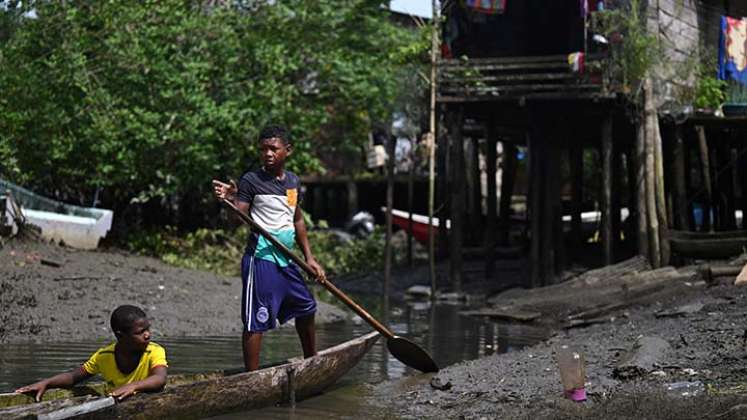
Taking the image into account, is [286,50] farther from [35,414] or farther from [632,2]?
[35,414]

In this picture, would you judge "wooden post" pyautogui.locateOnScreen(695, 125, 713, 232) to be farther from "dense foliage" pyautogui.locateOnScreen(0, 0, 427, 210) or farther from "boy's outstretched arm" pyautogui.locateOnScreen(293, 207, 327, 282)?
"boy's outstretched arm" pyautogui.locateOnScreen(293, 207, 327, 282)

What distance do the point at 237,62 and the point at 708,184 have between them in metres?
8.25

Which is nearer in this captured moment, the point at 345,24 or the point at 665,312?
the point at 665,312

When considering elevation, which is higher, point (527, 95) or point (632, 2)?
point (632, 2)

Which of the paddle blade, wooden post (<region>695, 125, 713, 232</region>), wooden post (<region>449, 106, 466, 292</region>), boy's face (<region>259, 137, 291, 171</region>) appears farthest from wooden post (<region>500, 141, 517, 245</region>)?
boy's face (<region>259, 137, 291, 171</region>)

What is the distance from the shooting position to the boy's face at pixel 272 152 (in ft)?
22.7

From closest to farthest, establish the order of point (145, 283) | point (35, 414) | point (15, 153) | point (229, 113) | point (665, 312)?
1. point (35, 414)
2. point (665, 312)
3. point (145, 283)
4. point (15, 153)
5. point (229, 113)

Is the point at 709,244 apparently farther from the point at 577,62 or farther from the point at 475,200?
the point at 475,200

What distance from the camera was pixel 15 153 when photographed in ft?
53.2

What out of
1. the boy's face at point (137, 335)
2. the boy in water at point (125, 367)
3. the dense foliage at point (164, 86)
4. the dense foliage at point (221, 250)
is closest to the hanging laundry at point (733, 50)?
the dense foliage at point (164, 86)

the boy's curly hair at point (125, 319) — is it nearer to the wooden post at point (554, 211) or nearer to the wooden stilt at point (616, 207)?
the wooden post at point (554, 211)

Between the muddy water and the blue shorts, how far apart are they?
0.58m

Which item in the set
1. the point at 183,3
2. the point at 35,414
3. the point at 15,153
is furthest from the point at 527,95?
the point at 35,414

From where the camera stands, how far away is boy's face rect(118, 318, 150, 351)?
569 cm
